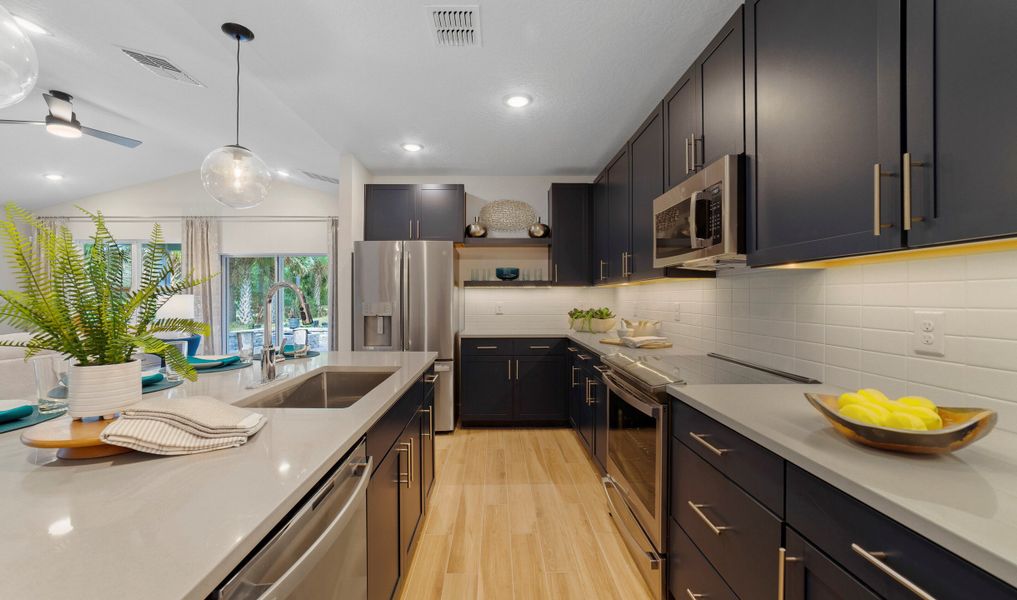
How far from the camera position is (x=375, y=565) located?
126 centimetres

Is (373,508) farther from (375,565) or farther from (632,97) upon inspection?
(632,97)

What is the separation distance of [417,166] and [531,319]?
188cm

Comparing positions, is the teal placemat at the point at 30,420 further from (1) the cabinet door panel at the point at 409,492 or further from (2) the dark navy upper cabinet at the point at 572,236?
(2) the dark navy upper cabinet at the point at 572,236

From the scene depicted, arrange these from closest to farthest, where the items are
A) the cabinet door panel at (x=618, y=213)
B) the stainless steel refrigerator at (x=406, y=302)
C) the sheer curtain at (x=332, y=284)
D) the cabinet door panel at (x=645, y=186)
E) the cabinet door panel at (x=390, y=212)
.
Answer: the cabinet door panel at (x=645, y=186), the cabinet door panel at (x=618, y=213), the stainless steel refrigerator at (x=406, y=302), the cabinet door panel at (x=390, y=212), the sheer curtain at (x=332, y=284)

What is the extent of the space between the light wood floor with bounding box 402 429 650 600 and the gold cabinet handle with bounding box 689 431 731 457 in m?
0.83

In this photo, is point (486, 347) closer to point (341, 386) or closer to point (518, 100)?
point (341, 386)

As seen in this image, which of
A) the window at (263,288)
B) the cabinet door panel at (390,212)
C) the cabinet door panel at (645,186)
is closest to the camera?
the cabinet door panel at (645,186)

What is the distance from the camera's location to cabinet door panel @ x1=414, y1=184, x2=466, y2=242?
4.01 meters

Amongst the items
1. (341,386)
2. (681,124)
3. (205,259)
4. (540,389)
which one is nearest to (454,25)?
(681,124)

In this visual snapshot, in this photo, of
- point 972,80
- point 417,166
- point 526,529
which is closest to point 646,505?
point 526,529

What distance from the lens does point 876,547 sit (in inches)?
29.5

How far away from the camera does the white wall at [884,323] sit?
1.08m

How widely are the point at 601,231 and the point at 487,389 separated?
175 cm

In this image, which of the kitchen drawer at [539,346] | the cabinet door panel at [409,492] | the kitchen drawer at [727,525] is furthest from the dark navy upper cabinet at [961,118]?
the kitchen drawer at [539,346]
